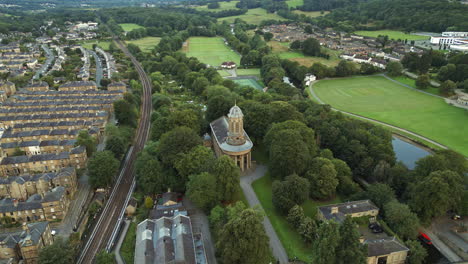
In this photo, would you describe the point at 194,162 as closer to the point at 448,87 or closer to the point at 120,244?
the point at 120,244

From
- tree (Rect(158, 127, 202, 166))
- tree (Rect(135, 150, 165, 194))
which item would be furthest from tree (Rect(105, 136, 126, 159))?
tree (Rect(135, 150, 165, 194))

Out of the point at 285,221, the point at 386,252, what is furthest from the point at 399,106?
the point at 386,252

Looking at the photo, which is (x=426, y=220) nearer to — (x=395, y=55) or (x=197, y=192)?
(x=197, y=192)

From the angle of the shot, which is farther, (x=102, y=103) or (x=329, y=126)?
(x=102, y=103)

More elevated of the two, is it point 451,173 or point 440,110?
point 451,173

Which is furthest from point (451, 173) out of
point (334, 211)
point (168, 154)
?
point (168, 154)

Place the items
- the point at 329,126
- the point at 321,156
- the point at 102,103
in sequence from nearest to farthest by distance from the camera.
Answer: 1. the point at 321,156
2. the point at 329,126
3. the point at 102,103

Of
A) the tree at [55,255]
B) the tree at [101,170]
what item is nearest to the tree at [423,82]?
the tree at [101,170]
